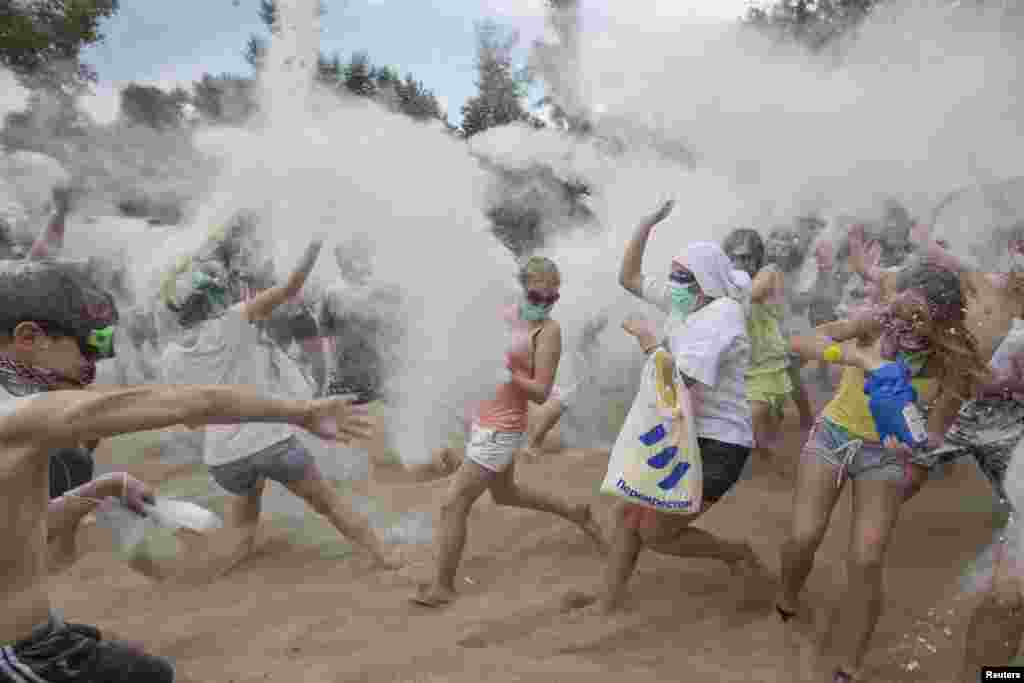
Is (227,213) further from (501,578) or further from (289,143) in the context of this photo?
(501,578)

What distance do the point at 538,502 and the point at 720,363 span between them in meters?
1.39

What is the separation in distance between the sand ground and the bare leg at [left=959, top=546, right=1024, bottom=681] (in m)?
0.09

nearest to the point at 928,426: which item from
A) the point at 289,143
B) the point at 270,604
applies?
the point at 270,604

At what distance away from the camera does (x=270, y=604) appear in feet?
13.2

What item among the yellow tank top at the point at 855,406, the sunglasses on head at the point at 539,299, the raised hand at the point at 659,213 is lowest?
the yellow tank top at the point at 855,406

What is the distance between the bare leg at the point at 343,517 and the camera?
14.4 feet

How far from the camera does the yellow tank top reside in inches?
125

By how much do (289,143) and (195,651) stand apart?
3437mm

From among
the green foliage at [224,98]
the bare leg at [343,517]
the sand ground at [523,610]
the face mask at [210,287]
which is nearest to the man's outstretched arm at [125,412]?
the sand ground at [523,610]

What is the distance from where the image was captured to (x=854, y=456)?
10.6 feet

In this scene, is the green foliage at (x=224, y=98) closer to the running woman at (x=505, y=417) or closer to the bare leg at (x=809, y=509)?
the running woman at (x=505, y=417)

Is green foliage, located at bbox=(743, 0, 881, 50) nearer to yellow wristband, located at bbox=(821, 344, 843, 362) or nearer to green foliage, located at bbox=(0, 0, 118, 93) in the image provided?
yellow wristband, located at bbox=(821, 344, 843, 362)

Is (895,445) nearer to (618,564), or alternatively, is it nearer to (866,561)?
(866,561)

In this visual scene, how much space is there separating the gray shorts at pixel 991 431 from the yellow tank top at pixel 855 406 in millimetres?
467
